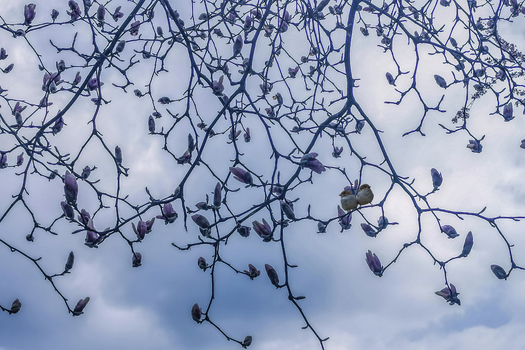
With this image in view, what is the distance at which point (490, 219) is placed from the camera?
82.9 inches

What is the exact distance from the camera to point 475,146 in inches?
112

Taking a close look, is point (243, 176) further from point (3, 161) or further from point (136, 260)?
point (3, 161)

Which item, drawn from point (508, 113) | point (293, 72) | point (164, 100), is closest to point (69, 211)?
point (164, 100)

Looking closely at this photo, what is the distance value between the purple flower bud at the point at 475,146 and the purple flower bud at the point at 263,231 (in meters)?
1.54

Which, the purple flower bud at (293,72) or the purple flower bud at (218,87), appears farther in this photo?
the purple flower bud at (293,72)

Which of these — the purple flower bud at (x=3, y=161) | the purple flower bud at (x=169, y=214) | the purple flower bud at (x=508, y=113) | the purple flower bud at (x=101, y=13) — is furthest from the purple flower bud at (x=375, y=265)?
the purple flower bud at (x=101, y=13)

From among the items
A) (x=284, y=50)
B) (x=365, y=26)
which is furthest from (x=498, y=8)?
(x=284, y=50)

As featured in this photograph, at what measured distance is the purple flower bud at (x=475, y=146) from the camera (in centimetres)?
282

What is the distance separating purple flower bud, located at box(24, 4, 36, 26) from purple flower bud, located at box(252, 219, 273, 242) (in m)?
2.26

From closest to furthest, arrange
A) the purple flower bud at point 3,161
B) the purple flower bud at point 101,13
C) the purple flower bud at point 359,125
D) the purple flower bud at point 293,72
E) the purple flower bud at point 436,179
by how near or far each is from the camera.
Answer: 1. the purple flower bud at point 436,179
2. the purple flower bud at point 359,125
3. the purple flower bud at point 3,161
4. the purple flower bud at point 101,13
5. the purple flower bud at point 293,72

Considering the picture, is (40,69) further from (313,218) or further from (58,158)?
(313,218)

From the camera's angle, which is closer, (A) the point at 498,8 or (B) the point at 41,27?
(B) the point at 41,27

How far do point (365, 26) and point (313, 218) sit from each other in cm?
203

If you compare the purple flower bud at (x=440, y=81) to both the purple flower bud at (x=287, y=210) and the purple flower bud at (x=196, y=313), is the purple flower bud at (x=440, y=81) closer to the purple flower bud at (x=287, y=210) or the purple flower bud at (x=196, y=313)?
the purple flower bud at (x=287, y=210)
